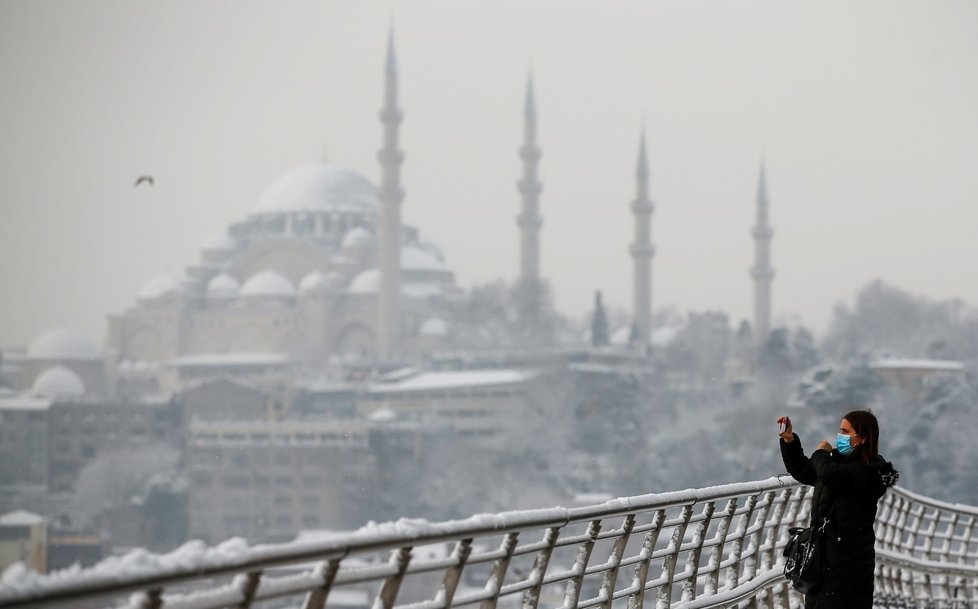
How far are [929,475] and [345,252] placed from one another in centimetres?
2323

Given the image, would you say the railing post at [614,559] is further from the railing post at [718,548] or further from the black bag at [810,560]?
the railing post at [718,548]

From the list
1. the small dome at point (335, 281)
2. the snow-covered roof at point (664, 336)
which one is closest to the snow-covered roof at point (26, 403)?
the small dome at point (335, 281)

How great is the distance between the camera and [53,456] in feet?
153

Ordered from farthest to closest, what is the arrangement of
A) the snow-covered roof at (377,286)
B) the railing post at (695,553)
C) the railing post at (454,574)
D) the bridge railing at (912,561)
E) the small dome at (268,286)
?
the small dome at (268,286)
the snow-covered roof at (377,286)
the bridge railing at (912,561)
the railing post at (695,553)
the railing post at (454,574)

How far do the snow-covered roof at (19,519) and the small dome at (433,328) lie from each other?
50.9 ft

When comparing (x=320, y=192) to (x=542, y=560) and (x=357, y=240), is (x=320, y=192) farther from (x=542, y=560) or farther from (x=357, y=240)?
(x=542, y=560)

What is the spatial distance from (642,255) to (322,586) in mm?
49478

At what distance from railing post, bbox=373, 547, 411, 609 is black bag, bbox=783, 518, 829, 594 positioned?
1.23 m

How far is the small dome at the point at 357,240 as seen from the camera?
186 feet

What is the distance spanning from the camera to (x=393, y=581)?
196 cm

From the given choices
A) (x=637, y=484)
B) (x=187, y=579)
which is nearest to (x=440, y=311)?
(x=637, y=484)

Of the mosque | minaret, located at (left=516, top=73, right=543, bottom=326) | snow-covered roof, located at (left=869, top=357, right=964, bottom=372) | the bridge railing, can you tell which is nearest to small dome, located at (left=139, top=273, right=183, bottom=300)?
the mosque

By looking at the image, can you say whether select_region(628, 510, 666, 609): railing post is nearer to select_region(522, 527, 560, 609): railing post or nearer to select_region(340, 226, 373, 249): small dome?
select_region(522, 527, 560, 609): railing post

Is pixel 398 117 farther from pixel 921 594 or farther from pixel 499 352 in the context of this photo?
pixel 921 594
